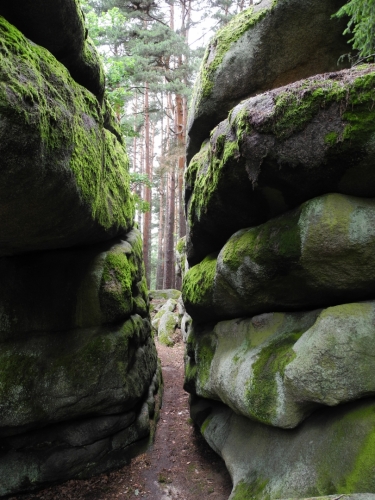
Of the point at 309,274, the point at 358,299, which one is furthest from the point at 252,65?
the point at 358,299

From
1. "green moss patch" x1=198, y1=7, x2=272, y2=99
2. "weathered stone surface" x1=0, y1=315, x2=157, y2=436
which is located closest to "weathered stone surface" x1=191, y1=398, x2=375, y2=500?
"weathered stone surface" x1=0, y1=315, x2=157, y2=436

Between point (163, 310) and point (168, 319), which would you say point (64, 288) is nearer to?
point (168, 319)

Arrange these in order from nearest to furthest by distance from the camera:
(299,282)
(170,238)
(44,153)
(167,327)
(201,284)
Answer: (44,153) < (299,282) < (201,284) < (167,327) < (170,238)

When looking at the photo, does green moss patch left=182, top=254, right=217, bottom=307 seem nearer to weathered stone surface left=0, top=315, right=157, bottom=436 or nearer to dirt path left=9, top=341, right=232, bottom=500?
weathered stone surface left=0, top=315, right=157, bottom=436

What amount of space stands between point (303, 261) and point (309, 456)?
7.38 feet

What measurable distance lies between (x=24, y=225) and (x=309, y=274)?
3.76 meters

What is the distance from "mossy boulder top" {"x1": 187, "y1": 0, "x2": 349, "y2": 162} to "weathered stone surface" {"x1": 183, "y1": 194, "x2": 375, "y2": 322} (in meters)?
3.12

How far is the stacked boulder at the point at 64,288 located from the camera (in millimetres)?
4023

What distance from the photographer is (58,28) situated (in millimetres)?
4488

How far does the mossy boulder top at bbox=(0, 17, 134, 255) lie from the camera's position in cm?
316

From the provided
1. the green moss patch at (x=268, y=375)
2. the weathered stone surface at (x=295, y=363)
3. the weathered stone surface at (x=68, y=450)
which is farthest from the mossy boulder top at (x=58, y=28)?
the weathered stone surface at (x=68, y=450)

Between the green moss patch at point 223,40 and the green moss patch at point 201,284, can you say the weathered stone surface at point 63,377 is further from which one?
the green moss patch at point 223,40

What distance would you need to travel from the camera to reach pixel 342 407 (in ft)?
12.9

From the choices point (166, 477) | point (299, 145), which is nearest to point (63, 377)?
point (166, 477)
